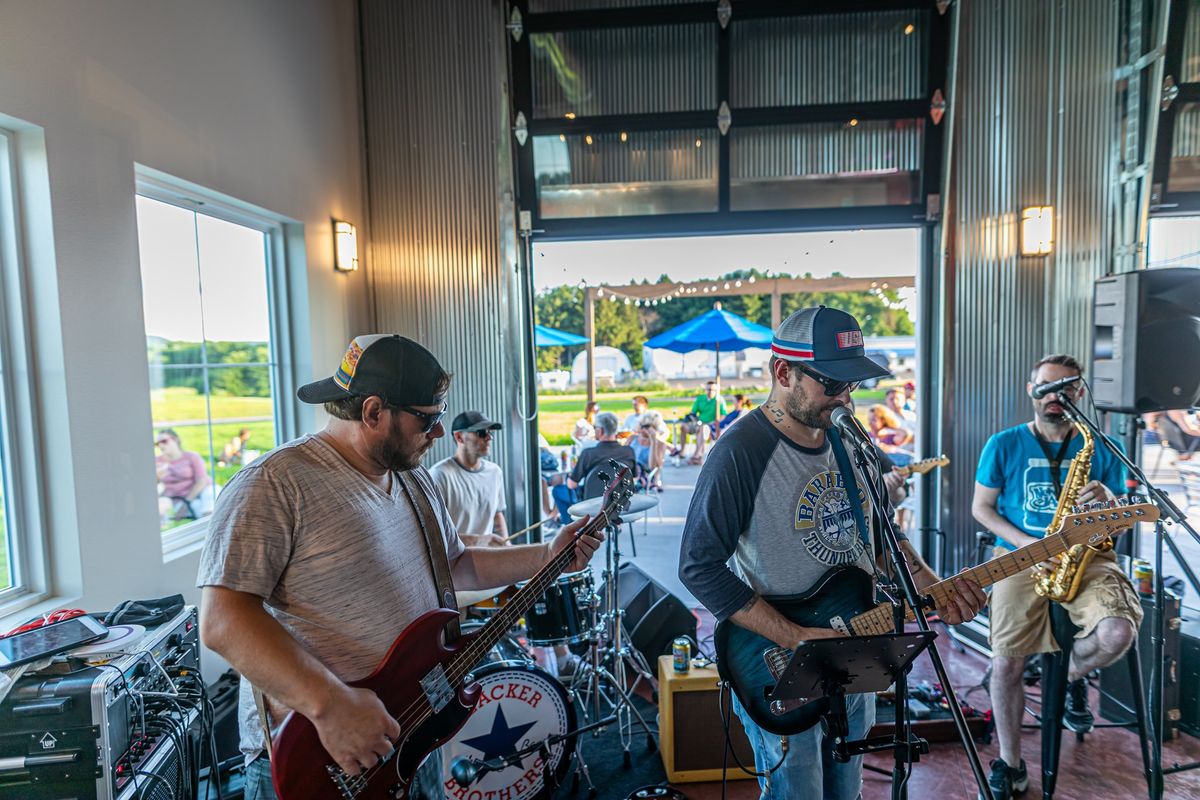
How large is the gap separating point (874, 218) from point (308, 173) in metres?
3.68

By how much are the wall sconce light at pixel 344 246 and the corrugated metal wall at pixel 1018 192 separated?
3.97m

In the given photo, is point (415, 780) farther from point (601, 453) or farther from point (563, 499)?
point (563, 499)

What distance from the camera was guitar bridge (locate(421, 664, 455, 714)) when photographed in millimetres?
1682

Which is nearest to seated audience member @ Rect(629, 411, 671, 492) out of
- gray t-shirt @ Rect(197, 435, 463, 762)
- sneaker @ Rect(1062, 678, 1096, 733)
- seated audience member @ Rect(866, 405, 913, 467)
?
seated audience member @ Rect(866, 405, 913, 467)

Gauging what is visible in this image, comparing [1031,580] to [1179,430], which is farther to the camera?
[1179,430]

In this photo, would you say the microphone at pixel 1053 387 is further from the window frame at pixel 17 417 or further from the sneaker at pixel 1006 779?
the window frame at pixel 17 417

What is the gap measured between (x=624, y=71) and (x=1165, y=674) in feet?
15.2

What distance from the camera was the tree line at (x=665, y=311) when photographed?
236 inches

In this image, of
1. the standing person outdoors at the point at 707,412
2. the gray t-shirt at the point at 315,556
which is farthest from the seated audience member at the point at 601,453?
the standing person outdoors at the point at 707,412

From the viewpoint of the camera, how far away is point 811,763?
184 cm

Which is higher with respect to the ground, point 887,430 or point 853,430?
point 853,430

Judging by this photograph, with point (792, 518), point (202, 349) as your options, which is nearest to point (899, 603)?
point (792, 518)

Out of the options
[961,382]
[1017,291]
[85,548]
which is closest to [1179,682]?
[961,382]

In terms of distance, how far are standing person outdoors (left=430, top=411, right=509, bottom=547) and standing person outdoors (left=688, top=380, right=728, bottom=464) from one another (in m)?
4.73
